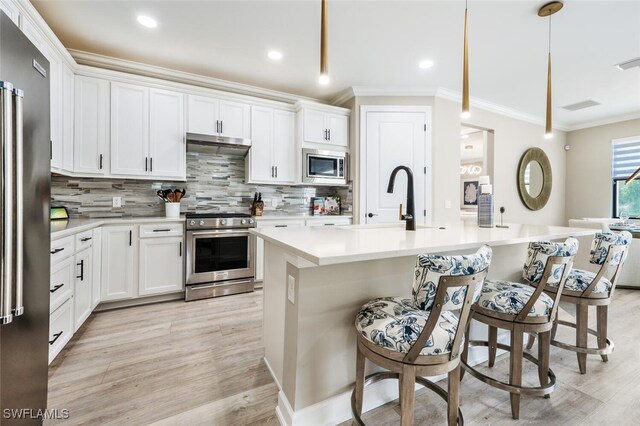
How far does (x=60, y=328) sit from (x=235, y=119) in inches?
105

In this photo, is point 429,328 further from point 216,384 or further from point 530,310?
point 216,384

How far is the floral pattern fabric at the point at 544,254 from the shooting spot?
4.75ft

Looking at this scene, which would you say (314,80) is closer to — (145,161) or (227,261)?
(145,161)

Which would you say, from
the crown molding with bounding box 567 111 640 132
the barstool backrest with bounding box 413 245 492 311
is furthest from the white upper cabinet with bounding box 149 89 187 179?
the crown molding with bounding box 567 111 640 132

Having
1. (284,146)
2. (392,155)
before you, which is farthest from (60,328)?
(392,155)

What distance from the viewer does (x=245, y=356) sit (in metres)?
2.06

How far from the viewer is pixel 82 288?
7.81ft

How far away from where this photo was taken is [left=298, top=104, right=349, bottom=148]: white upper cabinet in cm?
385

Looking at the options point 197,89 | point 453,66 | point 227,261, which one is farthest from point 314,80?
point 227,261

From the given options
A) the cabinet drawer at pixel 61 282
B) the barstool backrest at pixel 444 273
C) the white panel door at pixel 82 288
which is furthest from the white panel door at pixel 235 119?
the barstool backrest at pixel 444 273

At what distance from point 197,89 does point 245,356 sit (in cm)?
297

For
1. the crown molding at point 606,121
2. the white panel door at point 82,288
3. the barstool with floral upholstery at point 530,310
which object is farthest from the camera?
the crown molding at point 606,121

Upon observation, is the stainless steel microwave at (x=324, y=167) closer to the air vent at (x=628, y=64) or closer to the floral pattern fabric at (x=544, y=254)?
the floral pattern fabric at (x=544, y=254)

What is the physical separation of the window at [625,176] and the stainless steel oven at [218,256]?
6.42 metres
